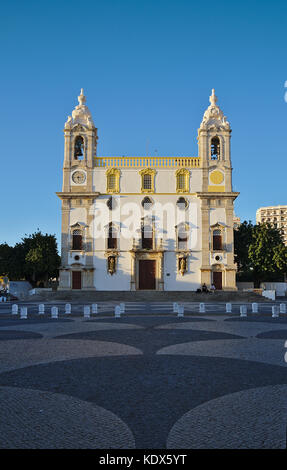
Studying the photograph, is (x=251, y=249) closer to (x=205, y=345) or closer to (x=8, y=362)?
(x=205, y=345)

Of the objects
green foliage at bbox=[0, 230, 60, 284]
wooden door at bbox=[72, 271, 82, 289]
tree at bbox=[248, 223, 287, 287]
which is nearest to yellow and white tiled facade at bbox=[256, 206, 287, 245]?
tree at bbox=[248, 223, 287, 287]

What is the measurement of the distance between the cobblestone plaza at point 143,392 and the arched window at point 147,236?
31.4m

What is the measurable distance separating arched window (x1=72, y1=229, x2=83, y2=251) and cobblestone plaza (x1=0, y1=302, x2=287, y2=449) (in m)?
31.4

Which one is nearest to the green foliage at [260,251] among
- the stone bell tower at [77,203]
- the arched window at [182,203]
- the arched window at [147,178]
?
the arched window at [182,203]

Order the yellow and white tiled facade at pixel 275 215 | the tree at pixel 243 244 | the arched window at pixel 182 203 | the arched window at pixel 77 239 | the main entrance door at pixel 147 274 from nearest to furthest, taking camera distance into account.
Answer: the main entrance door at pixel 147 274 → the arched window at pixel 77 239 → the arched window at pixel 182 203 → the tree at pixel 243 244 → the yellow and white tiled facade at pixel 275 215

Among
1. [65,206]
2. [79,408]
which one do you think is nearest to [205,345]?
[79,408]

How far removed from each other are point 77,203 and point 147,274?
1123 centimetres

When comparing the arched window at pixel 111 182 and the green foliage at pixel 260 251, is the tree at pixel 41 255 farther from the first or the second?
the green foliage at pixel 260 251

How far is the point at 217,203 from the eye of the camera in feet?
146

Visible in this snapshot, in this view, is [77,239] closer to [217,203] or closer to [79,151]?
[79,151]

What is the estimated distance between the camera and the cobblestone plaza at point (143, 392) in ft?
15.0

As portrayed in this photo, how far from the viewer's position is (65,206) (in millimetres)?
44500
